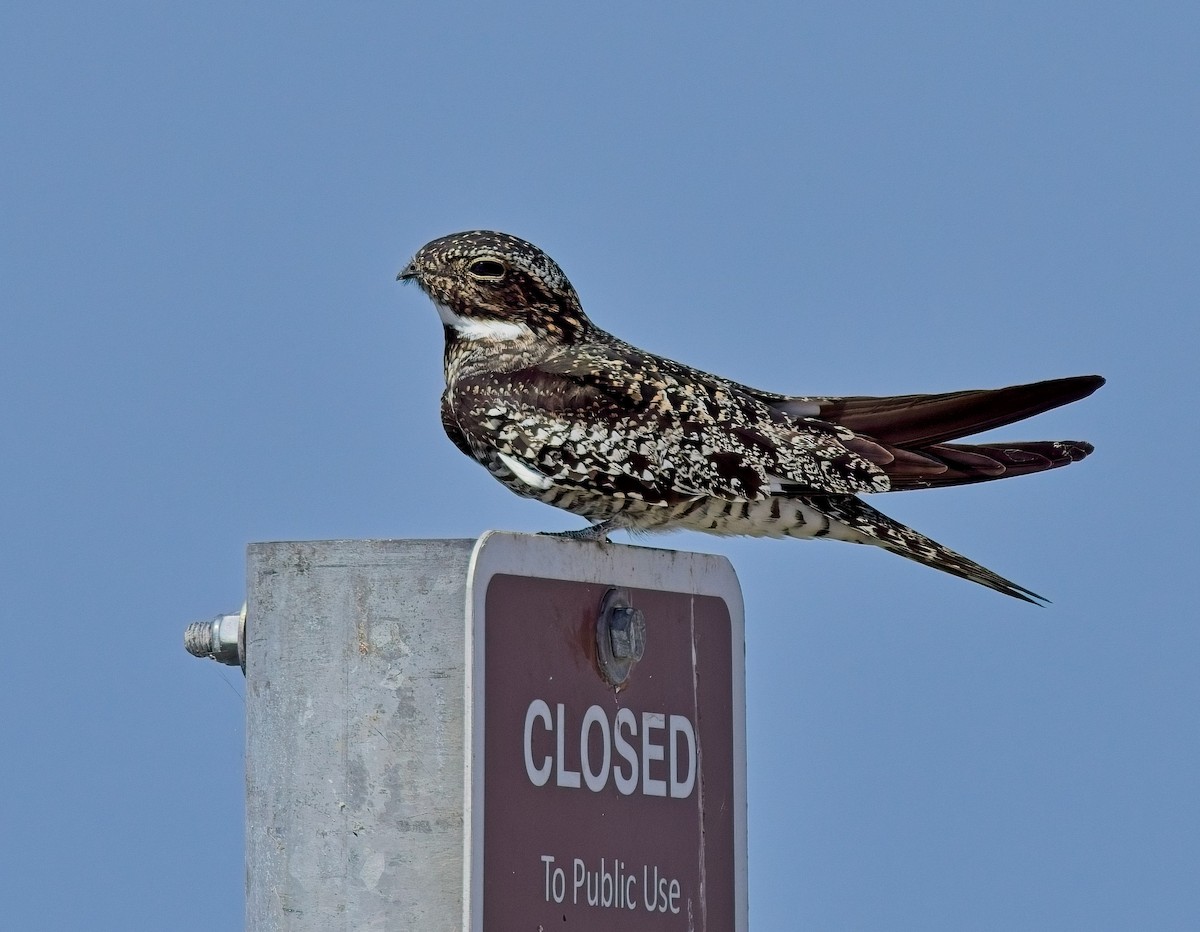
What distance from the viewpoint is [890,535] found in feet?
19.6

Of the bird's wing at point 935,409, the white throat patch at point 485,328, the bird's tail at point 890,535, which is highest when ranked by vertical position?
the white throat patch at point 485,328

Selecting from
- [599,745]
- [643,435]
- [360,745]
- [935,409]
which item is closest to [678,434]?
[643,435]

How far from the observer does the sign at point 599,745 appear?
3137 millimetres

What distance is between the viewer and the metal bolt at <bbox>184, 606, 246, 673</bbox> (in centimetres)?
338

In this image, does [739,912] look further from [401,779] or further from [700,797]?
[401,779]

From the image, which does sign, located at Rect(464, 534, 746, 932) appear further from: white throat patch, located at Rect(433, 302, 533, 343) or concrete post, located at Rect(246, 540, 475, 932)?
white throat patch, located at Rect(433, 302, 533, 343)

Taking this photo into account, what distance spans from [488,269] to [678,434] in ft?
3.41

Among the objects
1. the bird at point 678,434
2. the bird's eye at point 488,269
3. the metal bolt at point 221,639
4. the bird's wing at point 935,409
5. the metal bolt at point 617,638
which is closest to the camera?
the metal bolt at point 221,639

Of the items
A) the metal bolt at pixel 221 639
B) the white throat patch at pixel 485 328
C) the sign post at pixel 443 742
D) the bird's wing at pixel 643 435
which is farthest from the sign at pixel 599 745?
the white throat patch at pixel 485 328

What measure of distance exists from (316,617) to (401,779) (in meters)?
0.34

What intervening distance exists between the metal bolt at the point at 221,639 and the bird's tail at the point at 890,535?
9.34ft

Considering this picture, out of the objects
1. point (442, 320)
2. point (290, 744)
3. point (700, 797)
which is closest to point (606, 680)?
point (700, 797)

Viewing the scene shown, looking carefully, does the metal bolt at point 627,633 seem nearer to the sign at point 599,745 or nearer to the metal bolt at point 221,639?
the sign at point 599,745

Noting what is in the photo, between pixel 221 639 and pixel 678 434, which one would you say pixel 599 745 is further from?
pixel 678 434
